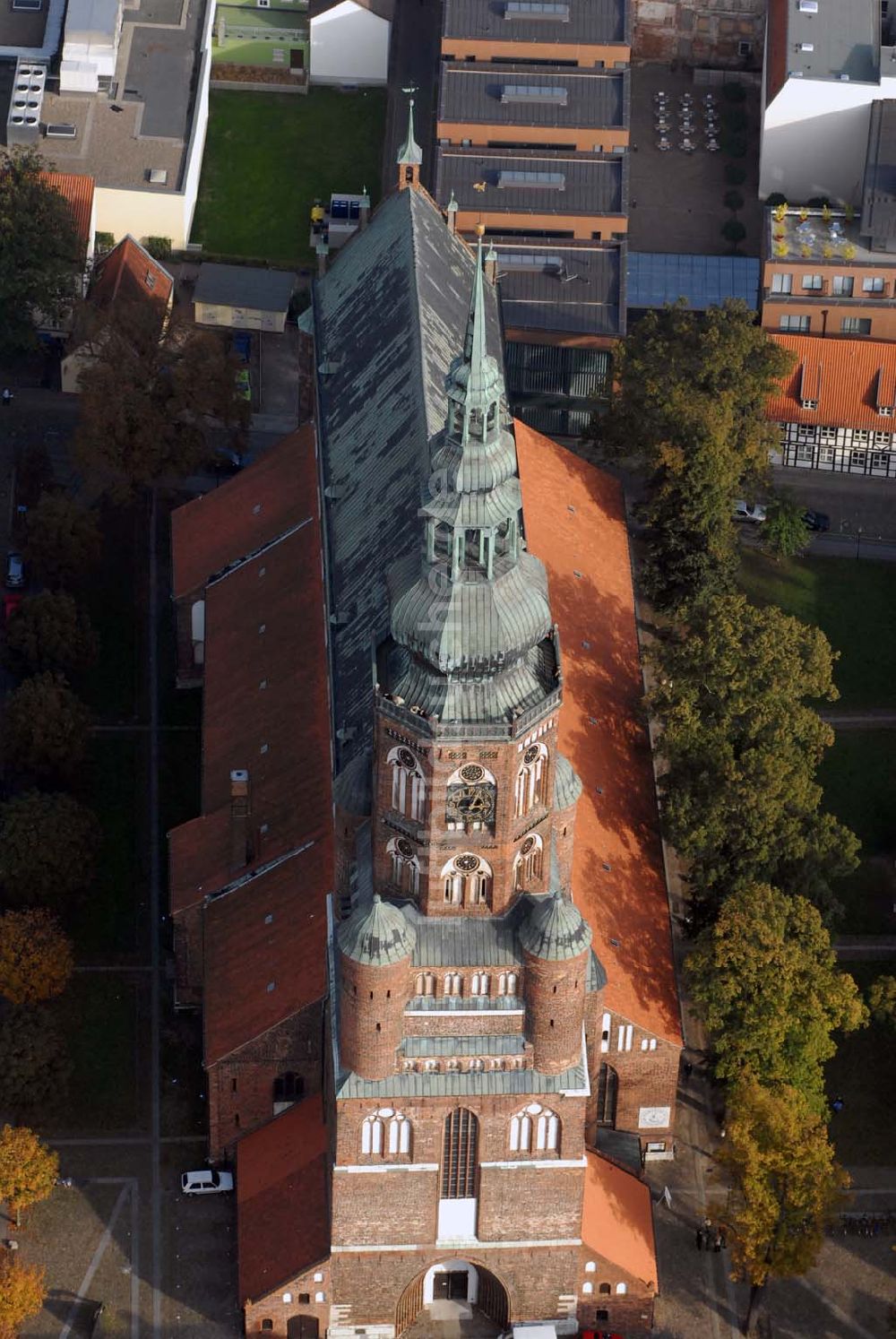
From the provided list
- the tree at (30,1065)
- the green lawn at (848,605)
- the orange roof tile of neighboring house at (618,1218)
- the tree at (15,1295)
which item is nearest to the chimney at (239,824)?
the tree at (30,1065)

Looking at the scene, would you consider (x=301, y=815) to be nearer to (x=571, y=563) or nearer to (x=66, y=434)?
(x=571, y=563)

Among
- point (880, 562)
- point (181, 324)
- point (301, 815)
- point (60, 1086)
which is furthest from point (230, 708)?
point (880, 562)

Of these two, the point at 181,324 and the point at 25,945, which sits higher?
the point at 181,324

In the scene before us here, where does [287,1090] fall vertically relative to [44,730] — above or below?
below

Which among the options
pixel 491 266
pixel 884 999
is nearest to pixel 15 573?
pixel 491 266

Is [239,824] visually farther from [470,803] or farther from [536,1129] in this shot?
[470,803]

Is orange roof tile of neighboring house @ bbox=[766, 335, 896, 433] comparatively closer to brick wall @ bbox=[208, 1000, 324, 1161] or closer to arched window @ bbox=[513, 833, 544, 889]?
brick wall @ bbox=[208, 1000, 324, 1161]

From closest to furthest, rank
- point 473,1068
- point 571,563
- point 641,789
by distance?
point 473,1068 → point 641,789 → point 571,563

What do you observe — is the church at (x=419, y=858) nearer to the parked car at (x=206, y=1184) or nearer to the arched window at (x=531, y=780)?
the arched window at (x=531, y=780)
